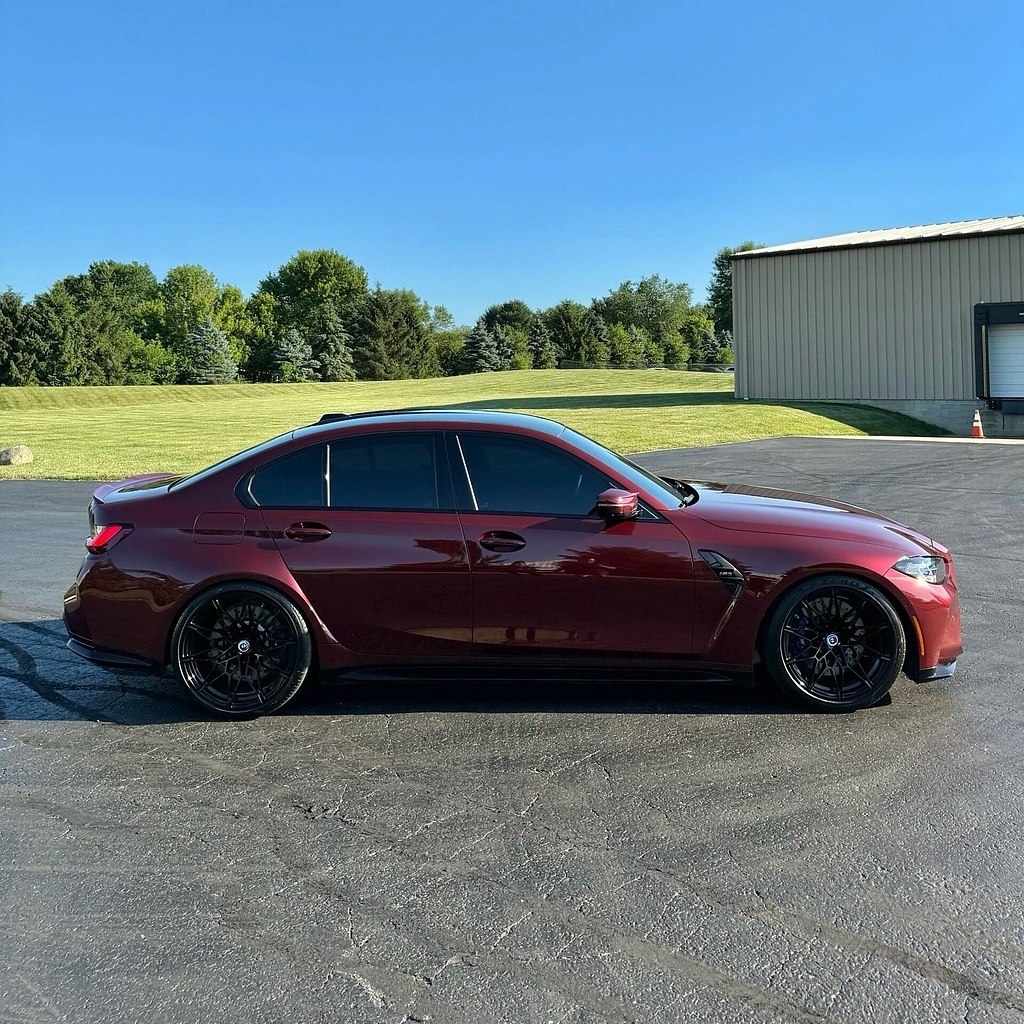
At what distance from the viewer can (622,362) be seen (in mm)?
99188

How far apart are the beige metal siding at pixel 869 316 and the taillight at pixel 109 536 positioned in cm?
3078

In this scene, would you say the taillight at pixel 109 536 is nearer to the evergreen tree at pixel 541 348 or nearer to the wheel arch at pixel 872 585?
the wheel arch at pixel 872 585

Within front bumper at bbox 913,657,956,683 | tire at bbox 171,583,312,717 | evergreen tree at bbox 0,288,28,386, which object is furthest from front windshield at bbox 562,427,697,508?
evergreen tree at bbox 0,288,28,386

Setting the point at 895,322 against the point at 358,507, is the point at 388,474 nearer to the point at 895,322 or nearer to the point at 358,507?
the point at 358,507

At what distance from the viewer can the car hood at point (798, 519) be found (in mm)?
5230

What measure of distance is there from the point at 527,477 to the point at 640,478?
26.0 inches

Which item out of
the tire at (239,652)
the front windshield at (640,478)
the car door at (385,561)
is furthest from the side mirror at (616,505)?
the tire at (239,652)

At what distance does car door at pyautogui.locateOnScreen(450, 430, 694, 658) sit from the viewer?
Answer: 5137 millimetres

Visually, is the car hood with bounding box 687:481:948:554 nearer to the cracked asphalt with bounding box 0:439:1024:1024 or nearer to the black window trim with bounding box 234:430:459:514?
the cracked asphalt with bounding box 0:439:1024:1024

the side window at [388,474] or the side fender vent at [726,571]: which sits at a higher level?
the side window at [388,474]

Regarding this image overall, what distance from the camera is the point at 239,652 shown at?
5312mm

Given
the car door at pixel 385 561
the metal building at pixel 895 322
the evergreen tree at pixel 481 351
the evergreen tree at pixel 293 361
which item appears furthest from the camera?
the evergreen tree at pixel 481 351

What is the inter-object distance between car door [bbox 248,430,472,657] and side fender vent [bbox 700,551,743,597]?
123 cm

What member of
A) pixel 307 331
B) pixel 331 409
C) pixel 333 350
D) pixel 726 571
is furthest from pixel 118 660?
pixel 307 331
